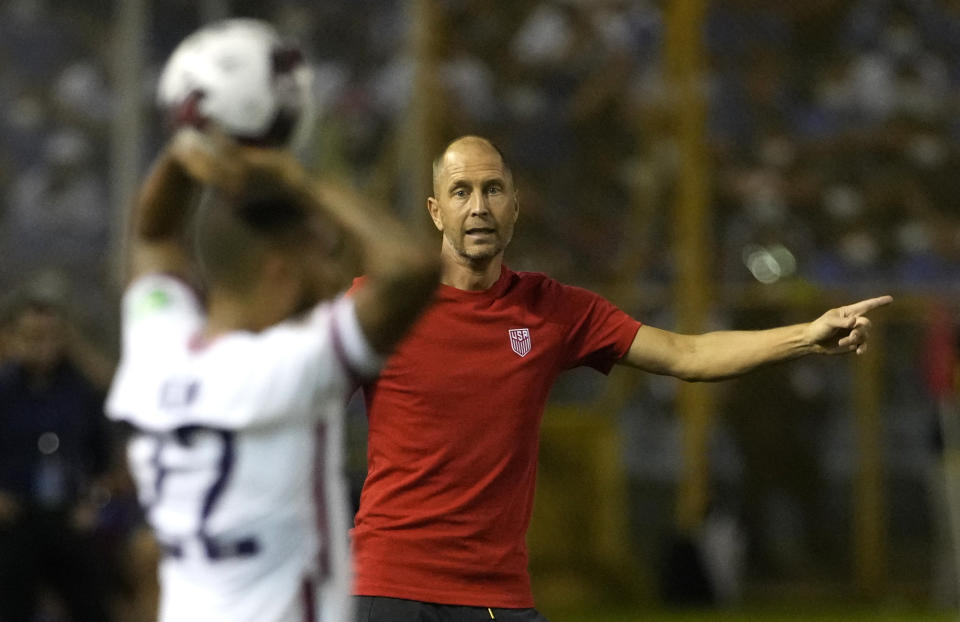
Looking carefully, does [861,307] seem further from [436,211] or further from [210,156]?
[210,156]

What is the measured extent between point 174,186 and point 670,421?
13.3m

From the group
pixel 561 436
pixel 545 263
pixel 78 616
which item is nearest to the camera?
pixel 78 616

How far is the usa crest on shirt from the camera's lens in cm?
492

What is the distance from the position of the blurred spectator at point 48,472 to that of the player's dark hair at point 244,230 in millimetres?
6747

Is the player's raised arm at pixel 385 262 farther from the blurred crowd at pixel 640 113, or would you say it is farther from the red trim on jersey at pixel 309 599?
the blurred crowd at pixel 640 113

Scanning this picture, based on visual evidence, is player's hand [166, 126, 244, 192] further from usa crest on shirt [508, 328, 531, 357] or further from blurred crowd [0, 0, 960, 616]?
blurred crowd [0, 0, 960, 616]

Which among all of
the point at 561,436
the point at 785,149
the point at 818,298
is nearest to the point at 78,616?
the point at 561,436

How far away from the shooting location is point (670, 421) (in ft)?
52.2

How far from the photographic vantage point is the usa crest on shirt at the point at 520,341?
194 inches

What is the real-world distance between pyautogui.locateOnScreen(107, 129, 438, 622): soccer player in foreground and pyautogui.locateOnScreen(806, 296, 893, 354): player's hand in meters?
2.17

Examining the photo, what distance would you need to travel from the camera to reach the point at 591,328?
505 centimetres

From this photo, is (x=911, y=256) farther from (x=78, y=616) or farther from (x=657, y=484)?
(x=78, y=616)

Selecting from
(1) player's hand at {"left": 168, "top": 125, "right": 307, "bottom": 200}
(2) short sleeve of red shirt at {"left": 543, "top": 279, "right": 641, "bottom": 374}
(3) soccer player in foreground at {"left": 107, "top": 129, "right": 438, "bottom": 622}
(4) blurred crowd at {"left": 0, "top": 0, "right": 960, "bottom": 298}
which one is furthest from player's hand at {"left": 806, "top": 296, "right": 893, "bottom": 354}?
(4) blurred crowd at {"left": 0, "top": 0, "right": 960, "bottom": 298}

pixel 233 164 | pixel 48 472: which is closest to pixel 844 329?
pixel 233 164
